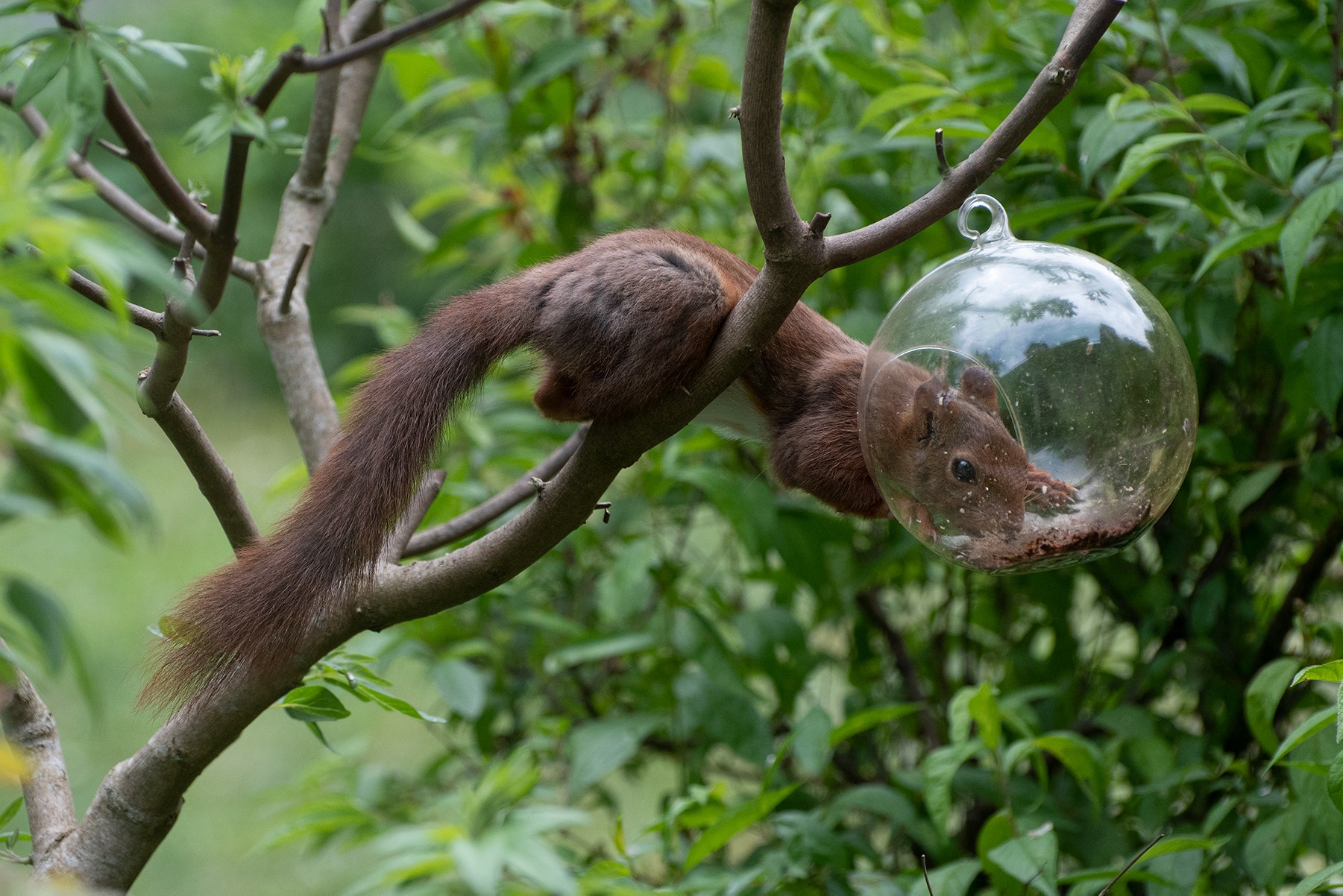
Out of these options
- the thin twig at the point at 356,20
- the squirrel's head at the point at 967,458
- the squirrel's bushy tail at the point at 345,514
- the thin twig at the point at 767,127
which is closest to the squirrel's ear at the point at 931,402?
the squirrel's head at the point at 967,458

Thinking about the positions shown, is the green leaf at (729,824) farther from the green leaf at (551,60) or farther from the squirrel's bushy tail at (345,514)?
the green leaf at (551,60)

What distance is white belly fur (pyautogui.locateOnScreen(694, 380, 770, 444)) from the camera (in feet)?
6.58

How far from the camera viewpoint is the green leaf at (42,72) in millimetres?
978

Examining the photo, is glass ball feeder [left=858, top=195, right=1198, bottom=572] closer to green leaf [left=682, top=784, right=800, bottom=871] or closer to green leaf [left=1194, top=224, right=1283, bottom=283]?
green leaf [left=1194, top=224, right=1283, bottom=283]

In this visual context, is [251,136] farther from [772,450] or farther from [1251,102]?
[1251,102]

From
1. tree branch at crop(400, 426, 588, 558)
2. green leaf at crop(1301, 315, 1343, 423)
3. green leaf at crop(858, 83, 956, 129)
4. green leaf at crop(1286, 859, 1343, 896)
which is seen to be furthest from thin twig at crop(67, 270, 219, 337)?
green leaf at crop(1301, 315, 1343, 423)

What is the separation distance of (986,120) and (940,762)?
37.9 inches

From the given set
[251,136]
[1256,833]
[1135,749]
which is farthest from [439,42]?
[1256,833]

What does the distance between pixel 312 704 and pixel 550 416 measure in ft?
2.03

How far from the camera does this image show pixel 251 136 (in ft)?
3.94

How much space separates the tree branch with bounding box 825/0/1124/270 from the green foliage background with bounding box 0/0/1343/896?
0.43 meters

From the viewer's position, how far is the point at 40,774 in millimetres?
1417

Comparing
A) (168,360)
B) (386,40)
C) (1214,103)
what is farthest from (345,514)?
(1214,103)

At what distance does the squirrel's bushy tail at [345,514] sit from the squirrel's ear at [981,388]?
62 cm
